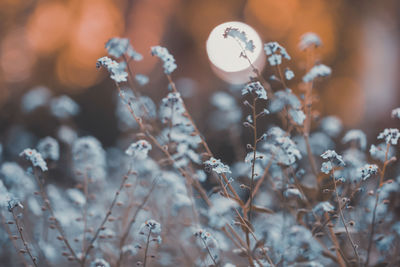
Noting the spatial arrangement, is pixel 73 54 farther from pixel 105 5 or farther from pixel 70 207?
pixel 70 207

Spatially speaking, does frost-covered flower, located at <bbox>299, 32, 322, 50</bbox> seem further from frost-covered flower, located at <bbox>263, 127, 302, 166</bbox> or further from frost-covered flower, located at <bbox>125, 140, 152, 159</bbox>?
frost-covered flower, located at <bbox>125, 140, 152, 159</bbox>

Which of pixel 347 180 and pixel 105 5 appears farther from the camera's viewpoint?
pixel 105 5

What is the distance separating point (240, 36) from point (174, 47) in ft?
24.9

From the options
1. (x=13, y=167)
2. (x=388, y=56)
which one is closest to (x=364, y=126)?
(x=388, y=56)

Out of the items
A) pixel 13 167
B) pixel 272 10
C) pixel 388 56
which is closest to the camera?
pixel 13 167

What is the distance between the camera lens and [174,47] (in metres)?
9.59

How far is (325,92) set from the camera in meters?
6.99

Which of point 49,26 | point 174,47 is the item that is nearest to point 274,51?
point 174,47

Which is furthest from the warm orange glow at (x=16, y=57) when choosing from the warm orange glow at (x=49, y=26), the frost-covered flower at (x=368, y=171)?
the frost-covered flower at (x=368, y=171)

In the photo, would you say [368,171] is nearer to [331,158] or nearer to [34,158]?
[331,158]

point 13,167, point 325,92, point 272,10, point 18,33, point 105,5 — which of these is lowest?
point 13,167

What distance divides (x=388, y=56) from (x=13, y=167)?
7204 mm

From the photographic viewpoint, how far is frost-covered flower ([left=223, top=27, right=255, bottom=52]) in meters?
2.17

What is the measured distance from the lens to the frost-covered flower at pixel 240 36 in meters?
2.17
